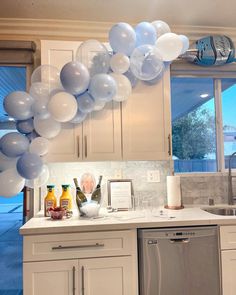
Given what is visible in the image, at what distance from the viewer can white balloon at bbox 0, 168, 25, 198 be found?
5.84 ft

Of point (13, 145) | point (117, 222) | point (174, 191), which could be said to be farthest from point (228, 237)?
point (13, 145)

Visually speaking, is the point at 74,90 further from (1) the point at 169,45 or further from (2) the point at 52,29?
(2) the point at 52,29

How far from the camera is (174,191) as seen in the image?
2.30m

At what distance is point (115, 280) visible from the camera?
1786 mm

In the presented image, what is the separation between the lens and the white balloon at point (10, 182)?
1.78 m

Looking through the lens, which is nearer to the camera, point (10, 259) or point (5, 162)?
point (5, 162)

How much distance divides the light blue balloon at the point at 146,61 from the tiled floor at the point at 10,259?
7.21ft

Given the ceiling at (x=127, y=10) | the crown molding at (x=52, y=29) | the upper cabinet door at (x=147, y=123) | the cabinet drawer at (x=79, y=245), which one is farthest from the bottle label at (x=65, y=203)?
the ceiling at (x=127, y=10)

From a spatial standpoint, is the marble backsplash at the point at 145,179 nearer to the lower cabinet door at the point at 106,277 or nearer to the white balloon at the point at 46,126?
the white balloon at the point at 46,126

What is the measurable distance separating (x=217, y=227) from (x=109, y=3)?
2029 millimetres

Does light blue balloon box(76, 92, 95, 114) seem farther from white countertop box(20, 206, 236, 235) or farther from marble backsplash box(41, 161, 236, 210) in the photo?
white countertop box(20, 206, 236, 235)

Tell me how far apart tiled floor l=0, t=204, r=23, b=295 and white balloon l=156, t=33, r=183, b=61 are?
2.42 m

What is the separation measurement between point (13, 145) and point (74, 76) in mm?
653

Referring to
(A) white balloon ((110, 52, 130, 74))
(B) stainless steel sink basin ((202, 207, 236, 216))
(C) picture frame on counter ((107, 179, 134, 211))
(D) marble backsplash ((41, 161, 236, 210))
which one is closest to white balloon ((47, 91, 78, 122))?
(A) white balloon ((110, 52, 130, 74))
